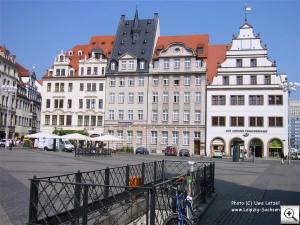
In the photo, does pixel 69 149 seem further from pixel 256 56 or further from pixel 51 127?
pixel 256 56

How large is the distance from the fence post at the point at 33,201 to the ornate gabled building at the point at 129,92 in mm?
52899

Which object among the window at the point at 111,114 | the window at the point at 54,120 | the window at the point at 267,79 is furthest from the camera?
the window at the point at 54,120

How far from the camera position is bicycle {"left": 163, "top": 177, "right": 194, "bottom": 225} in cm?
688

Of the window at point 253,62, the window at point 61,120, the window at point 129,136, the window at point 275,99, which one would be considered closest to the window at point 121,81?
the window at point 129,136

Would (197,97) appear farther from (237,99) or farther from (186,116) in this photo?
(237,99)

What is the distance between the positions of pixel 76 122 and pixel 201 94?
20159mm

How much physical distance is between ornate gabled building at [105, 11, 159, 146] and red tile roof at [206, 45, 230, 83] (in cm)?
886

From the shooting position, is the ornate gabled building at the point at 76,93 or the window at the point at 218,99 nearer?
the window at the point at 218,99

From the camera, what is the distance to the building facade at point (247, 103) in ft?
176

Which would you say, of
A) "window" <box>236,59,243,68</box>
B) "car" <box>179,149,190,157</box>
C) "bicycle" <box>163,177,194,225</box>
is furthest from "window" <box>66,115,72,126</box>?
"bicycle" <box>163,177,194,225</box>

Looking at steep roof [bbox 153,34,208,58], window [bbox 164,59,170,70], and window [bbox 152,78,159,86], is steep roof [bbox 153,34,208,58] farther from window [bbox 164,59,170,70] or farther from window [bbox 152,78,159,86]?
window [bbox 152,78,159,86]

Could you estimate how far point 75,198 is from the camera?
287 inches

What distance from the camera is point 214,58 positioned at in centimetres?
6238

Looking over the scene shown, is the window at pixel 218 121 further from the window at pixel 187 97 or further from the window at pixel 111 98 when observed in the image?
the window at pixel 111 98
